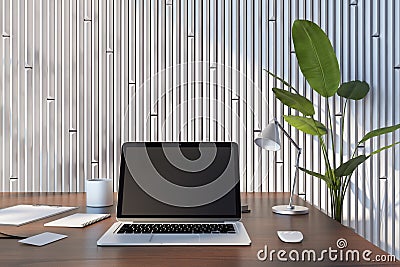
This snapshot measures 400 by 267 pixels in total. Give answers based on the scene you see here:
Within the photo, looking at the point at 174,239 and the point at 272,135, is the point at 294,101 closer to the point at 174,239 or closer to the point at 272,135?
the point at 272,135

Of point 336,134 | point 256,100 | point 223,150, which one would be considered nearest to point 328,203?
point 336,134

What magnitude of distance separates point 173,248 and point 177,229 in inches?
6.9

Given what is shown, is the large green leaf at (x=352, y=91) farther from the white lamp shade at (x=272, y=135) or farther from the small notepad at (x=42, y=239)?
the small notepad at (x=42, y=239)

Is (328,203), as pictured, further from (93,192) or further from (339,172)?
(93,192)

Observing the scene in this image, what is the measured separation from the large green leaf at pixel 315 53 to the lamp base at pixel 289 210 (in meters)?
0.98

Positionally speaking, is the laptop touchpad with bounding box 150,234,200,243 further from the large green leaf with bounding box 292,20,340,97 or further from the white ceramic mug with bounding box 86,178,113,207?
the large green leaf with bounding box 292,20,340,97

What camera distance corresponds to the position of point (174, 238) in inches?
53.1

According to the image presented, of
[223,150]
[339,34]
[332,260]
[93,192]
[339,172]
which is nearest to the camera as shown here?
[332,260]

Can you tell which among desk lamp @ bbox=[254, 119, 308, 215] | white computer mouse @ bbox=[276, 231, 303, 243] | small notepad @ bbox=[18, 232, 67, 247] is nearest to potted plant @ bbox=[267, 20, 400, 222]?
desk lamp @ bbox=[254, 119, 308, 215]

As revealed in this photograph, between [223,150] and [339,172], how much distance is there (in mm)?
1134

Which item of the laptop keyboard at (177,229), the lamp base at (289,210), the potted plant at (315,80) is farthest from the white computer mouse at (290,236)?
the potted plant at (315,80)

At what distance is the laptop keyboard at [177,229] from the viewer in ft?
4.63

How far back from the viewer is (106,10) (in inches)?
118

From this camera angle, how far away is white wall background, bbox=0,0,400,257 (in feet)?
9.78
